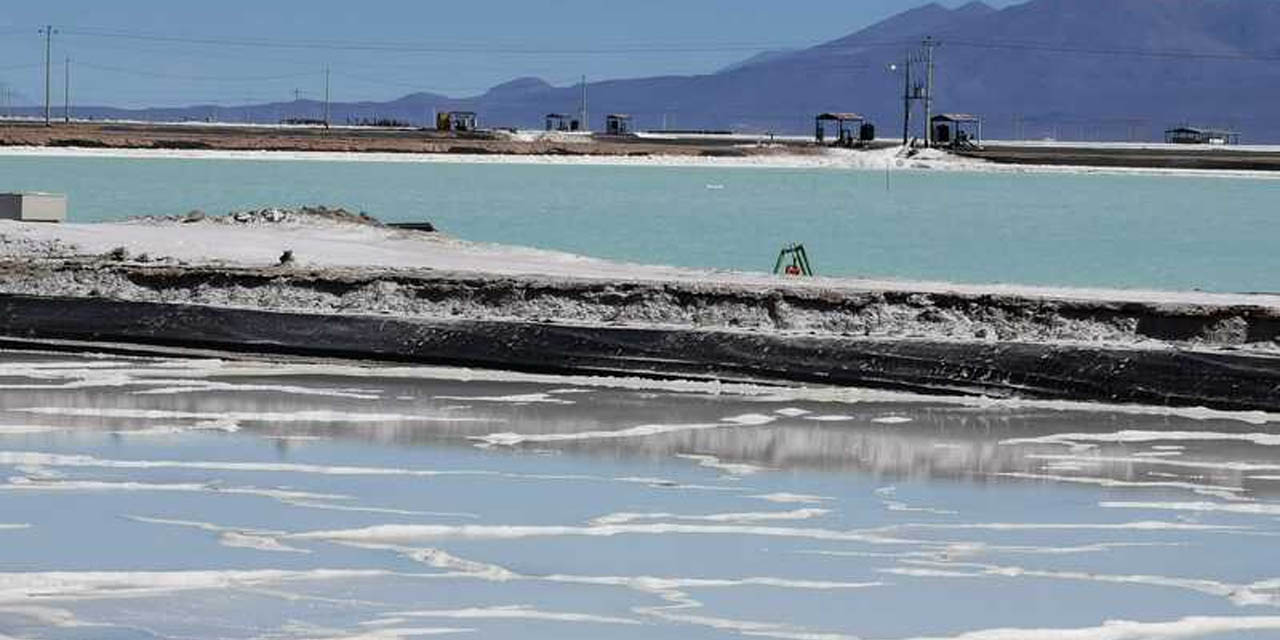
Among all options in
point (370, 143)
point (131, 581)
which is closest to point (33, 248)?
point (131, 581)

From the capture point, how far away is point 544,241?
46.7m

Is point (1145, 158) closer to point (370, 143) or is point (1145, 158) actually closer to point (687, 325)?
point (370, 143)

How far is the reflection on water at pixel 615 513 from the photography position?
7.45m

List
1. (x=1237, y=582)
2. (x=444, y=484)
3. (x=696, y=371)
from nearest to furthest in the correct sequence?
(x=1237, y=582), (x=444, y=484), (x=696, y=371)

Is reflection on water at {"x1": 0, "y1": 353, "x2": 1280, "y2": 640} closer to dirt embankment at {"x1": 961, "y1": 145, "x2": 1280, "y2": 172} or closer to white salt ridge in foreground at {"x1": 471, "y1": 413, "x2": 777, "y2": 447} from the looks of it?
white salt ridge in foreground at {"x1": 471, "y1": 413, "x2": 777, "y2": 447}

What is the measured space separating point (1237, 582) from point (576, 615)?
2.30 meters

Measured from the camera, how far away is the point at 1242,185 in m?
122

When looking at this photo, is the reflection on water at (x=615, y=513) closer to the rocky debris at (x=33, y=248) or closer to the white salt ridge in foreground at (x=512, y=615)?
the white salt ridge in foreground at (x=512, y=615)

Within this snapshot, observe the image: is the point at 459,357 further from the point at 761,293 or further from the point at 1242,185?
the point at 1242,185

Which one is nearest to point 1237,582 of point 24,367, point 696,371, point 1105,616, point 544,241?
point 1105,616

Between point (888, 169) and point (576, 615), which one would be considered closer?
point (576, 615)

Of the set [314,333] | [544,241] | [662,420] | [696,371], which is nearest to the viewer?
[662,420]

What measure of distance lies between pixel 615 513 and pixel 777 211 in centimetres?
6428

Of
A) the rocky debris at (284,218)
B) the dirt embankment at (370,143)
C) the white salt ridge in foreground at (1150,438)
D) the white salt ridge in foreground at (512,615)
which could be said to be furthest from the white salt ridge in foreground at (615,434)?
the dirt embankment at (370,143)
